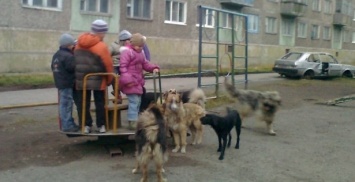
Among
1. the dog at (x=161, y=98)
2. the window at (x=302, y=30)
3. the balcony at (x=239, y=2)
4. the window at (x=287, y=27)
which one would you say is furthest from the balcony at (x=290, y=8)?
the dog at (x=161, y=98)

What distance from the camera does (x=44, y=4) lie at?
19.9 metres

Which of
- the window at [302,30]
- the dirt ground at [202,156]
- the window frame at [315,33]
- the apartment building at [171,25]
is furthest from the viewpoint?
the window frame at [315,33]

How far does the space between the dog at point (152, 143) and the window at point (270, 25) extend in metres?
31.7

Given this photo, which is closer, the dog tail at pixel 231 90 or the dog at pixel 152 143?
the dog at pixel 152 143

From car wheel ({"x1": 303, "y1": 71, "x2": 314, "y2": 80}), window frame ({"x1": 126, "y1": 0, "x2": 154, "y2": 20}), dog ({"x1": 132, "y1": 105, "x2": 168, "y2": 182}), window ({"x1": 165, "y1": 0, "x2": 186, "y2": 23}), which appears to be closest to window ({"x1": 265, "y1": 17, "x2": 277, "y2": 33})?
window ({"x1": 165, "y1": 0, "x2": 186, "y2": 23})

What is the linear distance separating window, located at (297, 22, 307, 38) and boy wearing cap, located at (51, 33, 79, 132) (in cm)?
3654

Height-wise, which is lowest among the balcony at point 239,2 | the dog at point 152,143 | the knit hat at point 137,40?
the dog at point 152,143

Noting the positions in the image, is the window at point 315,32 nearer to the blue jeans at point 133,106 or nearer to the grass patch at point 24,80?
the grass patch at point 24,80

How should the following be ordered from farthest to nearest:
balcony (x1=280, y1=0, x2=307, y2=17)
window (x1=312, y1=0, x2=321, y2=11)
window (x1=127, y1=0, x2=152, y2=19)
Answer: window (x1=312, y1=0, x2=321, y2=11), balcony (x1=280, y1=0, x2=307, y2=17), window (x1=127, y1=0, x2=152, y2=19)

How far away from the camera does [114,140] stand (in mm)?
7078

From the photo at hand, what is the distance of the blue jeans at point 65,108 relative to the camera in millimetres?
6574

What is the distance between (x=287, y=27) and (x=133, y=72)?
3433 centimetres

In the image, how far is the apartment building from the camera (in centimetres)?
1878

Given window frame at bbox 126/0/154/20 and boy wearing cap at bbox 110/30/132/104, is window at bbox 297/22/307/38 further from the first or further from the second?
boy wearing cap at bbox 110/30/132/104
